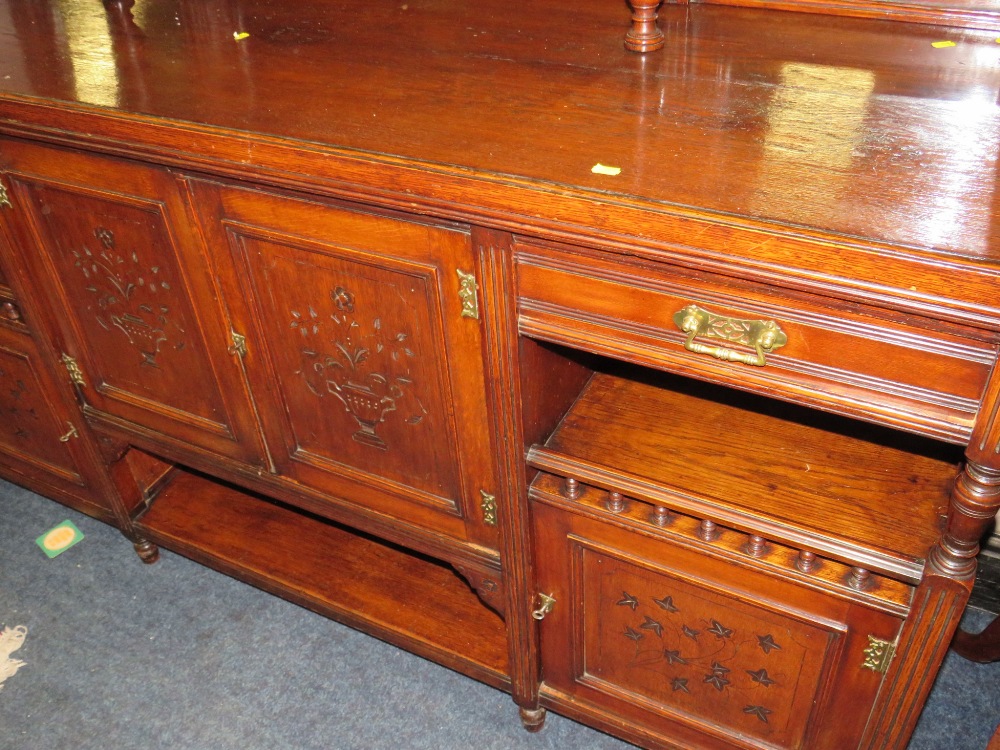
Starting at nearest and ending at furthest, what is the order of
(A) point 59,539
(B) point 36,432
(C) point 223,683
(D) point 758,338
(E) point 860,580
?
(D) point 758,338, (E) point 860,580, (C) point 223,683, (B) point 36,432, (A) point 59,539

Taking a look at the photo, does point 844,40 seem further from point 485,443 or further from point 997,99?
point 485,443

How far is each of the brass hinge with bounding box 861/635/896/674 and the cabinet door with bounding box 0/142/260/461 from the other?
2.71 feet

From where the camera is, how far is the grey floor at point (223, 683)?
4.44 feet

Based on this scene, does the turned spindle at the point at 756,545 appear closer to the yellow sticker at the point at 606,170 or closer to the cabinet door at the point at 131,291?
the yellow sticker at the point at 606,170

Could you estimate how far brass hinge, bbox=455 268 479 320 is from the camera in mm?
912

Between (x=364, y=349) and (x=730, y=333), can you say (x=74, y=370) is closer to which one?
(x=364, y=349)

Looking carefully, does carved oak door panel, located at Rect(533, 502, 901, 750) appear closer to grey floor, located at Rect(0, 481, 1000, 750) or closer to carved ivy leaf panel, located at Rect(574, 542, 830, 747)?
Answer: carved ivy leaf panel, located at Rect(574, 542, 830, 747)

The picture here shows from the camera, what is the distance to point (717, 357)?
82cm

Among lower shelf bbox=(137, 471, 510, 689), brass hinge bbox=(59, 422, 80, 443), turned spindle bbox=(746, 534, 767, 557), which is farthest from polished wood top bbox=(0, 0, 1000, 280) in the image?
lower shelf bbox=(137, 471, 510, 689)

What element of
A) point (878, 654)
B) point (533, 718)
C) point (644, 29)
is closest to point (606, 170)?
point (644, 29)

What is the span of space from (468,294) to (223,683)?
2.89 ft

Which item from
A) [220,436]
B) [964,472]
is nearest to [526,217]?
[964,472]

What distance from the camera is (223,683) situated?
4.74 feet

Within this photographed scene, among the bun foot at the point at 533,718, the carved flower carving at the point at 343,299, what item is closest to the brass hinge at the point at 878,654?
the bun foot at the point at 533,718
